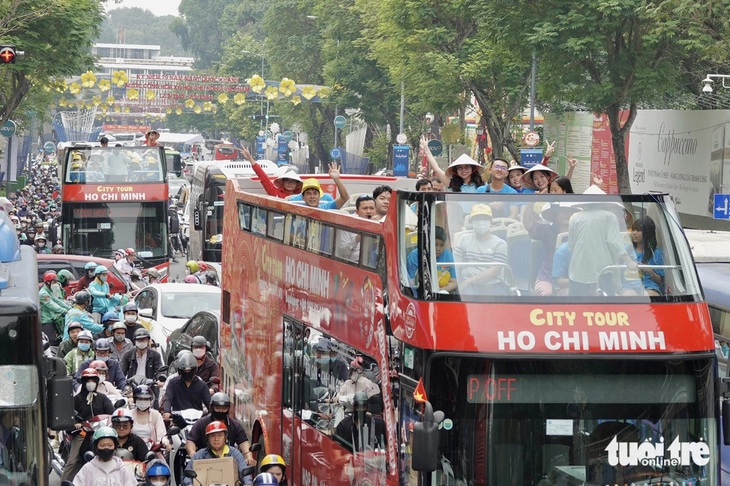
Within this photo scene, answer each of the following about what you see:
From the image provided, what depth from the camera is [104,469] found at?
34.2 feet

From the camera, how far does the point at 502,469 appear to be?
7.99 m

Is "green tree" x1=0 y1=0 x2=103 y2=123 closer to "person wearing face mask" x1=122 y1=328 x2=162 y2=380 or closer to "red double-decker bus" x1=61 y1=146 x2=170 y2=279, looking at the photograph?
"red double-decker bus" x1=61 y1=146 x2=170 y2=279

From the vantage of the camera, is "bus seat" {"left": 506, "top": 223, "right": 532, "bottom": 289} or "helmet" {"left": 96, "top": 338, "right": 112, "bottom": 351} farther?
"helmet" {"left": 96, "top": 338, "right": 112, "bottom": 351}

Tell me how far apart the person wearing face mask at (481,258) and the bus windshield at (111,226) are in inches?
969

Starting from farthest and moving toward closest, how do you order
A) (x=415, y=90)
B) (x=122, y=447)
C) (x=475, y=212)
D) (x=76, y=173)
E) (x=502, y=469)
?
(x=415, y=90)
(x=76, y=173)
(x=122, y=447)
(x=475, y=212)
(x=502, y=469)

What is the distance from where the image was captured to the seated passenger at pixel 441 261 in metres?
A: 8.35

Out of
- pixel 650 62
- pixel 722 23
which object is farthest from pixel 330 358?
pixel 650 62

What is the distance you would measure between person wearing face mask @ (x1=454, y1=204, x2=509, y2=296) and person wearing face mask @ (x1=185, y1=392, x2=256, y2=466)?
413cm

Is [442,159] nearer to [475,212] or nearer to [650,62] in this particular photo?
[650,62]

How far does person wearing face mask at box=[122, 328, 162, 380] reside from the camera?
55.4 feet

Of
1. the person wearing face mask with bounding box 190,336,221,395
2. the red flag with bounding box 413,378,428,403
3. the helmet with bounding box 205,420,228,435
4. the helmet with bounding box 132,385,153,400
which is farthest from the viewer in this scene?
the person wearing face mask with bounding box 190,336,221,395

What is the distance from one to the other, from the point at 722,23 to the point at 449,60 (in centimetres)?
2177

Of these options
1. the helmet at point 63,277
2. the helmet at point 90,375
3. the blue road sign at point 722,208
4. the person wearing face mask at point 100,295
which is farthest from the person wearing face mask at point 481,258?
the blue road sign at point 722,208

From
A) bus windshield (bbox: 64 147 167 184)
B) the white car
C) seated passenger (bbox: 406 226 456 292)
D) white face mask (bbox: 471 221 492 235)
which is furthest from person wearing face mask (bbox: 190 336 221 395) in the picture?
bus windshield (bbox: 64 147 167 184)
